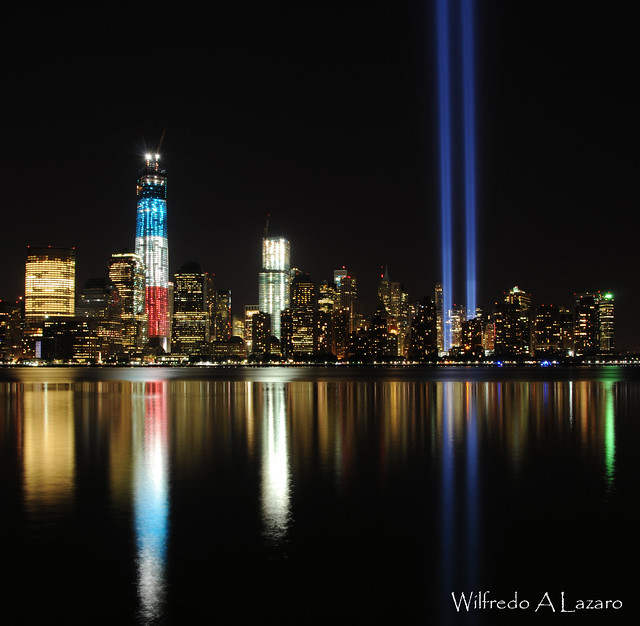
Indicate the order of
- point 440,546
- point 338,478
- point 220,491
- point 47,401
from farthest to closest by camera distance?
point 47,401 < point 338,478 < point 220,491 < point 440,546

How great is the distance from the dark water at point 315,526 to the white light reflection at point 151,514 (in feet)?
0.19

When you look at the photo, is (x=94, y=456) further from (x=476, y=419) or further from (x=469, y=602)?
(x=476, y=419)

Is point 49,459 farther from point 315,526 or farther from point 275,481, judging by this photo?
point 315,526

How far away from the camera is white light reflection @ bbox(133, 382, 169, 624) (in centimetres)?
1227

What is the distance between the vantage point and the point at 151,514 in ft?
59.6

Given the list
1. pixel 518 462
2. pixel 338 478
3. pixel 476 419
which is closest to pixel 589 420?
pixel 476 419

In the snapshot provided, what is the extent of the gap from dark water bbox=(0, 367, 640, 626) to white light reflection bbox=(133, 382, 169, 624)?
0.06 metres

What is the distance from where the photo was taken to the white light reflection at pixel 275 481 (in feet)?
54.3

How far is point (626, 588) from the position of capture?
12602mm

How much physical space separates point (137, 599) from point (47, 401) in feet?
176

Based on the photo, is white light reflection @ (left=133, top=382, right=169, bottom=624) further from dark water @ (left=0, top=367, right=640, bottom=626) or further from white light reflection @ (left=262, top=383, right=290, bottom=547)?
white light reflection @ (left=262, top=383, right=290, bottom=547)

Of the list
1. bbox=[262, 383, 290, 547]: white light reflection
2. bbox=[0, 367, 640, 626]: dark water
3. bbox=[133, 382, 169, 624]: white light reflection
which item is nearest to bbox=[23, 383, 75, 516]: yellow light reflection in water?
bbox=[0, 367, 640, 626]: dark water

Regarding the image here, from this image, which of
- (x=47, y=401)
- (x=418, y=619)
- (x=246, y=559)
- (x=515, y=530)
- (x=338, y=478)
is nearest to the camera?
(x=418, y=619)

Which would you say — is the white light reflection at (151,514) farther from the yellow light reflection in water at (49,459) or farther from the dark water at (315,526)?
the yellow light reflection in water at (49,459)
